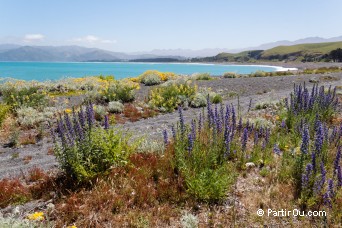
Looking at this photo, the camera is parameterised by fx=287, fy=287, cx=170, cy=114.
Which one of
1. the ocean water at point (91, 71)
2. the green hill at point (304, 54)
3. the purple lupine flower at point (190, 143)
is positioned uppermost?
the green hill at point (304, 54)

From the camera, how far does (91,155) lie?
531cm

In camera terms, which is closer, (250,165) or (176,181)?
(176,181)

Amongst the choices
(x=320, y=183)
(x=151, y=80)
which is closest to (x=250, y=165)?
(x=320, y=183)

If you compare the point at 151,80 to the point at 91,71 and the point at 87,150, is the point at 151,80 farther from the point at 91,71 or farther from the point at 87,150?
the point at 91,71

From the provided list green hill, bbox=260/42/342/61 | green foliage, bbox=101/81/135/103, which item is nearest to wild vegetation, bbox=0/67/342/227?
green foliage, bbox=101/81/135/103

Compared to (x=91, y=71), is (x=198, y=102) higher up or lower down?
higher up

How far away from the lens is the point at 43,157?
783 cm

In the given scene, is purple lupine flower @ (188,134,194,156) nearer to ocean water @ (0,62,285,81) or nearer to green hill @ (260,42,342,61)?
ocean water @ (0,62,285,81)

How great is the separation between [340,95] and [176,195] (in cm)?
1317

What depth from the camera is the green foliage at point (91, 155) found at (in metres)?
5.08

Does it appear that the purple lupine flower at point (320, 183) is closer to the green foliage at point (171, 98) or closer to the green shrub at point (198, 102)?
the green foliage at point (171, 98)

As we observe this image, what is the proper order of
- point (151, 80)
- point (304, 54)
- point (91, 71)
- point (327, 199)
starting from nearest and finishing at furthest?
point (327, 199) < point (151, 80) < point (91, 71) < point (304, 54)

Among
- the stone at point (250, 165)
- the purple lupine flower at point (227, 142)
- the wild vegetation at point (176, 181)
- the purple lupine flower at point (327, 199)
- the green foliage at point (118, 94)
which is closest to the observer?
the purple lupine flower at point (327, 199)

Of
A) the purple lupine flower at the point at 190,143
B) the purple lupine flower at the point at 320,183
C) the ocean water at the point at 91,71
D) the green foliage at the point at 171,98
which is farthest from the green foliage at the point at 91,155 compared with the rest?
the ocean water at the point at 91,71
